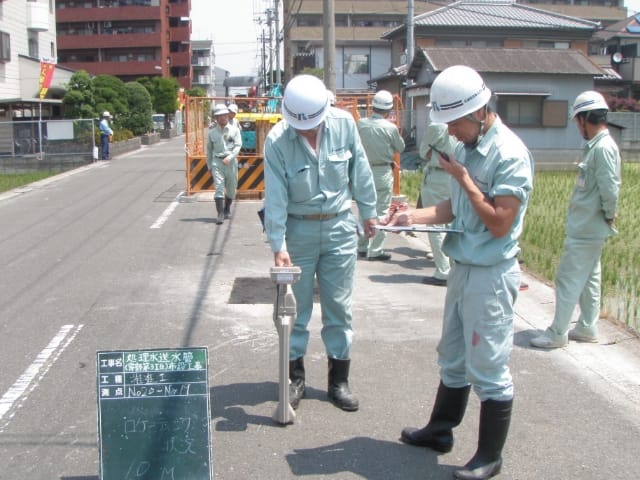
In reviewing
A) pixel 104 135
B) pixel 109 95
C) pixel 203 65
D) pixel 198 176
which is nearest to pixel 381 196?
pixel 198 176

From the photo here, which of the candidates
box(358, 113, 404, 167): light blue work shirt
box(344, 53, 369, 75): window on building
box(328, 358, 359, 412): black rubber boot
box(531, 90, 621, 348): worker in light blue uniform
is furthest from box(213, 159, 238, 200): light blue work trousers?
box(344, 53, 369, 75): window on building

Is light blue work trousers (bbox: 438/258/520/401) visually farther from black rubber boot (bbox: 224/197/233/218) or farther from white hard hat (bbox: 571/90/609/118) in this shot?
black rubber boot (bbox: 224/197/233/218)

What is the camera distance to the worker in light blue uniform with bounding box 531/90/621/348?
564cm

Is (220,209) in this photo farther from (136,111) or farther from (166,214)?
(136,111)

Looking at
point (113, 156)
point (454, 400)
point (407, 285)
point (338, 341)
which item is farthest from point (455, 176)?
point (113, 156)

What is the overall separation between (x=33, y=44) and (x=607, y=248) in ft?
123

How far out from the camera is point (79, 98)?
3456cm

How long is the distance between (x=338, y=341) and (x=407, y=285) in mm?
3646

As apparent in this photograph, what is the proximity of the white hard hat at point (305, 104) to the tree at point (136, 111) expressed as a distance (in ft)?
124

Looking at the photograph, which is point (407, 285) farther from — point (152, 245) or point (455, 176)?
point (455, 176)

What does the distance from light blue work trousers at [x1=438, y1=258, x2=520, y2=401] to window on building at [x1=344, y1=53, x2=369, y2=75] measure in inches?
2152

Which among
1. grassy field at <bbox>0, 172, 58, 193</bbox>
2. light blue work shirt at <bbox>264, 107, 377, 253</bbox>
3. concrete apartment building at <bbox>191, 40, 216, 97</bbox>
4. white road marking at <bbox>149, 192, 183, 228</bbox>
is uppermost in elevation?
concrete apartment building at <bbox>191, 40, 216, 97</bbox>

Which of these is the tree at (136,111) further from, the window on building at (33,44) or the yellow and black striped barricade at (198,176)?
the yellow and black striped barricade at (198,176)

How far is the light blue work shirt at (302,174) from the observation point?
4570 millimetres
